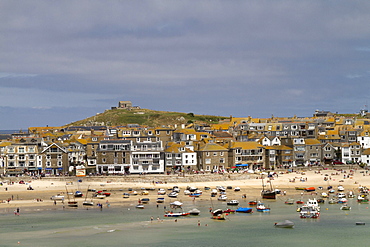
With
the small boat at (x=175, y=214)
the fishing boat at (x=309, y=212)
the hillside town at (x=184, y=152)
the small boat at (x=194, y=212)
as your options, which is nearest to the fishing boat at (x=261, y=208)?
the fishing boat at (x=309, y=212)

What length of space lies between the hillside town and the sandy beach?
7.15 meters

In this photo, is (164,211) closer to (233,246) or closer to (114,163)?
(233,246)

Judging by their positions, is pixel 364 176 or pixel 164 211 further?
pixel 364 176

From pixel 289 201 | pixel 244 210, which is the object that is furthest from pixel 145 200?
pixel 289 201

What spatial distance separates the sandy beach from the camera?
276ft

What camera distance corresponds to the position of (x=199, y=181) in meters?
102

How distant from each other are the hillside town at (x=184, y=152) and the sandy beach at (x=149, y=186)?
7154mm

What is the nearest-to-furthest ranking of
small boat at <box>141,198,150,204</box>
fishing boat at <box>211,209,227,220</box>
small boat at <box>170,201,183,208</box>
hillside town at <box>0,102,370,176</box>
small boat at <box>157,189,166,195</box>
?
fishing boat at <box>211,209,227,220</box> < small boat at <box>170,201,183,208</box> < small boat at <box>141,198,150,204</box> < small boat at <box>157,189,166,195</box> < hillside town at <box>0,102,370,176</box>

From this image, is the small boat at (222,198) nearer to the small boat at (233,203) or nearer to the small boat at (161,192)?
the small boat at (233,203)

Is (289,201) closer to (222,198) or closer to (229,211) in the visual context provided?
(222,198)

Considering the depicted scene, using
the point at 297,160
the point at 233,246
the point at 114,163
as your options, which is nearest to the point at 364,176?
the point at 297,160

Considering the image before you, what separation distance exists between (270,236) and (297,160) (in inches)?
2522

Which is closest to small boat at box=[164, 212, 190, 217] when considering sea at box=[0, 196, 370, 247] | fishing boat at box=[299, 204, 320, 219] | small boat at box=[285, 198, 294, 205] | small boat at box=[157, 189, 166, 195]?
sea at box=[0, 196, 370, 247]

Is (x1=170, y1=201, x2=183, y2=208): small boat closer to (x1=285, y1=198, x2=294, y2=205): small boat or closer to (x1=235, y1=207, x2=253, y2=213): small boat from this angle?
(x1=235, y1=207, x2=253, y2=213): small boat
